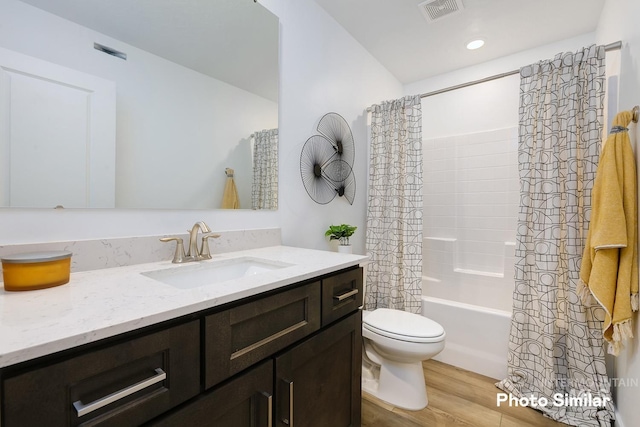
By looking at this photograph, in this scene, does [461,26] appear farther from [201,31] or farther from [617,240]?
[201,31]

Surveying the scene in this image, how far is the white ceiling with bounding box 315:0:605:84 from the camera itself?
1.86 meters

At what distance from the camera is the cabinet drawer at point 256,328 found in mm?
687

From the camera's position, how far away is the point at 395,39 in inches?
87.8

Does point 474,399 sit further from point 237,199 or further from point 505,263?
point 237,199

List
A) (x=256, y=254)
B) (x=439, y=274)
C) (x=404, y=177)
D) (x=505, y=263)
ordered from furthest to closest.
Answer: (x=439, y=274)
(x=505, y=263)
(x=404, y=177)
(x=256, y=254)

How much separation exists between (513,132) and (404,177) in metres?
1.12

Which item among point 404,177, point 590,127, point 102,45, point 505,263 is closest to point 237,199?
→ point 102,45

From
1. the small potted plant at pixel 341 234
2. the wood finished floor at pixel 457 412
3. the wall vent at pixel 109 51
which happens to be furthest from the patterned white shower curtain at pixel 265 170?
the wood finished floor at pixel 457 412

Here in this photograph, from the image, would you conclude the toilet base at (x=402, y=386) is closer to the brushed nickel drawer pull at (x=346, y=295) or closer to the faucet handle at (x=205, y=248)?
the brushed nickel drawer pull at (x=346, y=295)

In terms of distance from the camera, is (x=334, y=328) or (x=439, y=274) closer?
(x=334, y=328)

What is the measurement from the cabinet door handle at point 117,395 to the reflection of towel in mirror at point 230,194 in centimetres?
88

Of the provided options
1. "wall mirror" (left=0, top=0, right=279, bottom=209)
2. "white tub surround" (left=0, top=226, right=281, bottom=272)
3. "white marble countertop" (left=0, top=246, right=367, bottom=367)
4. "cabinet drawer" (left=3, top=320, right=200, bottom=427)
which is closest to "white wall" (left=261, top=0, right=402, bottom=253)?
"wall mirror" (left=0, top=0, right=279, bottom=209)

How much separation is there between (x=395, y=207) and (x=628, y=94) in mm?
1344

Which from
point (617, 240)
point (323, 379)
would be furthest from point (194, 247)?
point (617, 240)
